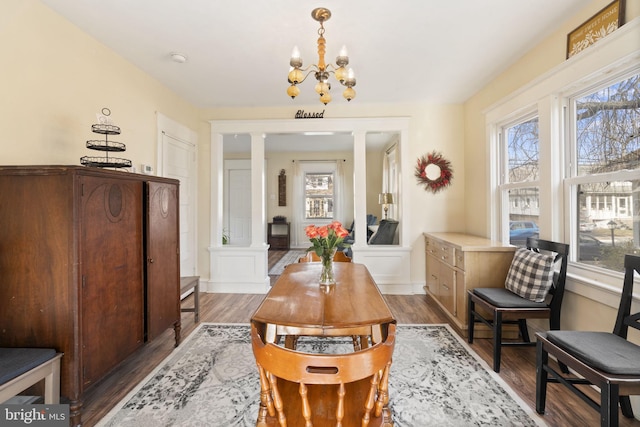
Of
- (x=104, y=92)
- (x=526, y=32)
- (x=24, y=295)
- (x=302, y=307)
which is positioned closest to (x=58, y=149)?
(x=104, y=92)

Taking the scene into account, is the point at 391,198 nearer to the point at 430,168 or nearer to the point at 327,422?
the point at 430,168

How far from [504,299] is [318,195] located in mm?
5919

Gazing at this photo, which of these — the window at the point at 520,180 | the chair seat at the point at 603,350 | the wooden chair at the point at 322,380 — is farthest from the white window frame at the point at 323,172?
the wooden chair at the point at 322,380

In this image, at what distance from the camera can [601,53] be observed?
6.25 feet

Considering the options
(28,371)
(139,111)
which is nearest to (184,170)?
(139,111)

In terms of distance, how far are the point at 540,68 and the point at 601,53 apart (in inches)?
24.8

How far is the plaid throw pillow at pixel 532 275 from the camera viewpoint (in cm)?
215

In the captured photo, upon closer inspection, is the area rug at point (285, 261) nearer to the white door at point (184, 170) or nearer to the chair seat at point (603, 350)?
the white door at point (184, 170)

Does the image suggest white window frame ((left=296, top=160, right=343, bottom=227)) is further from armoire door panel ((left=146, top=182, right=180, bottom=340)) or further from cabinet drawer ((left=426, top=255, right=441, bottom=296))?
armoire door panel ((left=146, top=182, right=180, bottom=340))

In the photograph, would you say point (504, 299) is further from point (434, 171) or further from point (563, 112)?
point (434, 171)

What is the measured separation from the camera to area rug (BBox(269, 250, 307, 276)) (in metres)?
5.19

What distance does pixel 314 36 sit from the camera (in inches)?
94.6

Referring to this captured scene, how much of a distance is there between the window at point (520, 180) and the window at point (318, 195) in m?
4.87

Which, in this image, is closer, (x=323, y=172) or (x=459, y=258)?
(x=459, y=258)
